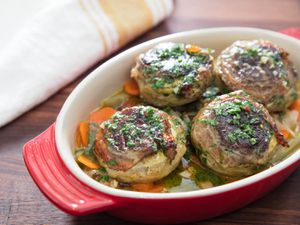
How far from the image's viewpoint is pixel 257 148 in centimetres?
163

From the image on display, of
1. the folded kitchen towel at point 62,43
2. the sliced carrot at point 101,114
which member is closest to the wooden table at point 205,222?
the folded kitchen towel at point 62,43

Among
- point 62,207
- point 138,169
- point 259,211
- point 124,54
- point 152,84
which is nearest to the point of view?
point 62,207

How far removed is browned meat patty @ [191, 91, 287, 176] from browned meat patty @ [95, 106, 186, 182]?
3.6 inches

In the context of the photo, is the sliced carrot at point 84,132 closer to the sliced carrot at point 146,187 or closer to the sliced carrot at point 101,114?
the sliced carrot at point 101,114

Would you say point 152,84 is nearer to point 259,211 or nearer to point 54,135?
point 54,135

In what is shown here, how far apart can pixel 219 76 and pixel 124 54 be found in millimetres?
409

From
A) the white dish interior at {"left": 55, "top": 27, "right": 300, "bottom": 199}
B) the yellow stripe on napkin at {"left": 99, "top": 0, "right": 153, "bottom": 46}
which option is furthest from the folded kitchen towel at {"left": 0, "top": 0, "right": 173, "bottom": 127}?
the white dish interior at {"left": 55, "top": 27, "right": 300, "bottom": 199}

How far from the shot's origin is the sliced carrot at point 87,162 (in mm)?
1736

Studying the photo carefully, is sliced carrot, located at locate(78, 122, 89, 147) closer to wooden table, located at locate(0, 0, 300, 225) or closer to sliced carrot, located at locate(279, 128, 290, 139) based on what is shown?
wooden table, located at locate(0, 0, 300, 225)

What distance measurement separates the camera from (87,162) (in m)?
1.75

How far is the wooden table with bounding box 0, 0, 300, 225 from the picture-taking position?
5.69 feet

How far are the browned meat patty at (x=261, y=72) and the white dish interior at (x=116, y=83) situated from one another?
0.12 meters

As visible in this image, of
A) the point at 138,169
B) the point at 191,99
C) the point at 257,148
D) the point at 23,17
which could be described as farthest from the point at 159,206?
the point at 23,17

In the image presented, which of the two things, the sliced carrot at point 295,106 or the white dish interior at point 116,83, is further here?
the sliced carrot at point 295,106
